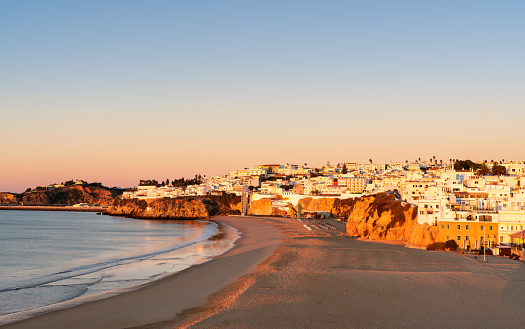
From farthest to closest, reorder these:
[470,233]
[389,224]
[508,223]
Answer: [389,224], [470,233], [508,223]

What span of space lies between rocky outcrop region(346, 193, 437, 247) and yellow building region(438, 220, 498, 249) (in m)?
1.42

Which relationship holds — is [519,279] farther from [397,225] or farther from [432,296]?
[397,225]

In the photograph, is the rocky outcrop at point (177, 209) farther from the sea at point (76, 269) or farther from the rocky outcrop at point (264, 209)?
the sea at point (76, 269)

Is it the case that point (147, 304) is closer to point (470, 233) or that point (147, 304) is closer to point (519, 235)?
point (519, 235)

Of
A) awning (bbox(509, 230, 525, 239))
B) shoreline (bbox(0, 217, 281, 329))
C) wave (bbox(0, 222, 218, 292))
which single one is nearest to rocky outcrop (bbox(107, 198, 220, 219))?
wave (bbox(0, 222, 218, 292))

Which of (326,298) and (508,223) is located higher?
(508,223)

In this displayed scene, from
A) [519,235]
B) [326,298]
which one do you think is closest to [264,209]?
[519,235]

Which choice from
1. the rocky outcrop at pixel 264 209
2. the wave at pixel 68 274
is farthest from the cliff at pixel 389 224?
the rocky outcrop at pixel 264 209

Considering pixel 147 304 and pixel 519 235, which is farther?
pixel 519 235

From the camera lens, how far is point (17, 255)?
37750 millimetres

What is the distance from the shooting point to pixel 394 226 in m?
41.1

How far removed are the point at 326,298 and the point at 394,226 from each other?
83.5 ft

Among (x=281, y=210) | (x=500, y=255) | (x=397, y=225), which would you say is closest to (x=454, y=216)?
(x=500, y=255)

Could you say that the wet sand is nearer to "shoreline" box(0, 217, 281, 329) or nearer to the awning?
"shoreline" box(0, 217, 281, 329)
